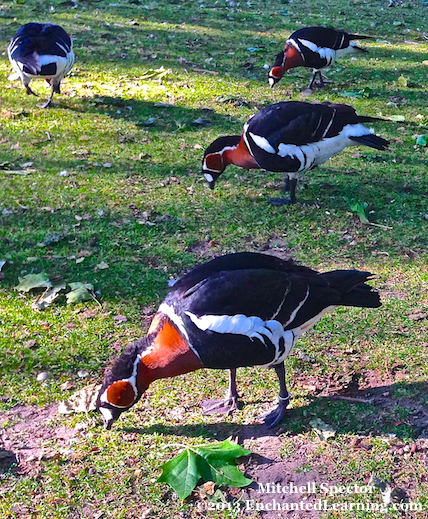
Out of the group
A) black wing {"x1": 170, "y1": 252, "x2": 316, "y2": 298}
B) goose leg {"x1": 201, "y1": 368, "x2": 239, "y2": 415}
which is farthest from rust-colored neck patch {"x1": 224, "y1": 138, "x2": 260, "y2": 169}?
goose leg {"x1": 201, "y1": 368, "x2": 239, "y2": 415}

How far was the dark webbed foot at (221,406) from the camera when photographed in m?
3.19

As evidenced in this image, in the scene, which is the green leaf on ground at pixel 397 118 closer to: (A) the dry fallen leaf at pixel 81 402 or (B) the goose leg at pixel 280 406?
(B) the goose leg at pixel 280 406

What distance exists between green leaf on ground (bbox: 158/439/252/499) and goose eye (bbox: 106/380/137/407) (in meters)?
0.38

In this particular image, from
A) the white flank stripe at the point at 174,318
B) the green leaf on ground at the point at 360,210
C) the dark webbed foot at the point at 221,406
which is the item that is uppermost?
the white flank stripe at the point at 174,318

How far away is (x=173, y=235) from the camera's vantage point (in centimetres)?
493

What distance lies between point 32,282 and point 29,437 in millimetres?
1405

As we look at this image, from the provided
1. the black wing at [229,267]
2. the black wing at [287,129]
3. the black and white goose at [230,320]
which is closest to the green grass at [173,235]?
the black and white goose at [230,320]

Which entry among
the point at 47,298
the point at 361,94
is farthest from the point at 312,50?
the point at 47,298

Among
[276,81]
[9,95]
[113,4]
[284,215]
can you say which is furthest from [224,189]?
Answer: [113,4]

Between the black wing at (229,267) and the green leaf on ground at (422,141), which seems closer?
the black wing at (229,267)

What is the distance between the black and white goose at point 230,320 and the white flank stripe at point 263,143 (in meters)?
2.16

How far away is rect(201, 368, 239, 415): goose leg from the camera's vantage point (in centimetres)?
319

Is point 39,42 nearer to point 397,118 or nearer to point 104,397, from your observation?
point 397,118

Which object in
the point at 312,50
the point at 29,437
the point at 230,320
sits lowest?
the point at 29,437
